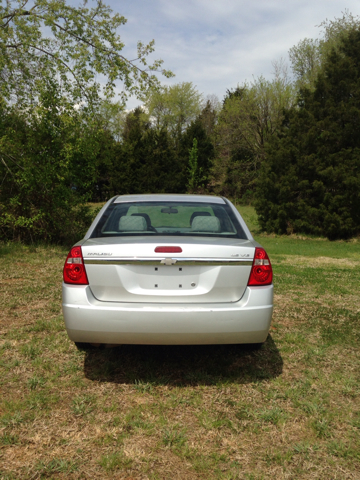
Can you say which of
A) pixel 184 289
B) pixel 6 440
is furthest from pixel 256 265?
pixel 6 440

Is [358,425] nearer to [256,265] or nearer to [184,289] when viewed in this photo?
[256,265]

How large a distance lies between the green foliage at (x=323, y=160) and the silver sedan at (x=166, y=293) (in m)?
13.7

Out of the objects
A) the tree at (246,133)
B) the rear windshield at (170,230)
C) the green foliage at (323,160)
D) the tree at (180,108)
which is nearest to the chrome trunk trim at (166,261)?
the rear windshield at (170,230)

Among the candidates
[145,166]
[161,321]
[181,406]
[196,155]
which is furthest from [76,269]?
[196,155]

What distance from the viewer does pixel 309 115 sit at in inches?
677

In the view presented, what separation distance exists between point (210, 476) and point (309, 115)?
55.4 ft

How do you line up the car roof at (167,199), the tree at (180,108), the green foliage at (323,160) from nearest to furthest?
the car roof at (167,199)
the green foliage at (323,160)
the tree at (180,108)

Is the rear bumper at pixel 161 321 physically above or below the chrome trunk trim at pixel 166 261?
below

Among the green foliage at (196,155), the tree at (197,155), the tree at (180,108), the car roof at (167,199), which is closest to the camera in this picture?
the car roof at (167,199)

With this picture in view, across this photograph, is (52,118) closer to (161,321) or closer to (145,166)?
(161,321)

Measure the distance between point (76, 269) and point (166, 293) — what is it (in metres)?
0.75

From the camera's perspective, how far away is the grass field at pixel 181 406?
250 centimetres

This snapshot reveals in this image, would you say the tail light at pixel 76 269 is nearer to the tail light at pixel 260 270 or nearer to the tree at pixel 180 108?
the tail light at pixel 260 270

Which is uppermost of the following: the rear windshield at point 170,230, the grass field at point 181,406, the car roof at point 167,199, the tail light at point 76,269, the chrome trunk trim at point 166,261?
the car roof at point 167,199
